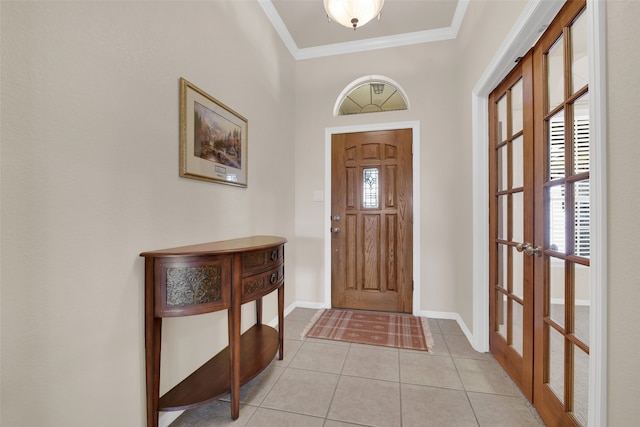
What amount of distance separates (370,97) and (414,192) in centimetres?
126

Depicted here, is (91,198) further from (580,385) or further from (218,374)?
(580,385)

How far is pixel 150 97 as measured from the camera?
4.23 ft

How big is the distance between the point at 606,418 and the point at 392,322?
189 centimetres

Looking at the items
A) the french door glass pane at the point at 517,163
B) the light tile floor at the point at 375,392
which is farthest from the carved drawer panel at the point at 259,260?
the french door glass pane at the point at 517,163

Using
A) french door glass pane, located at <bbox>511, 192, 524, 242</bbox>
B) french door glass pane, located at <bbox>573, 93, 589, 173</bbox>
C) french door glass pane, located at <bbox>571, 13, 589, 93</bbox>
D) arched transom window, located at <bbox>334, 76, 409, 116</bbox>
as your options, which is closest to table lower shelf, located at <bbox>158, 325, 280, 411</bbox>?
french door glass pane, located at <bbox>511, 192, 524, 242</bbox>

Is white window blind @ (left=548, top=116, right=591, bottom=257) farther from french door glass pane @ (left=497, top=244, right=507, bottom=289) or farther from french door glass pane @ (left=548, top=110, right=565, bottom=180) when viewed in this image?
french door glass pane @ (left=497, top=244, right=507, bottom=289)

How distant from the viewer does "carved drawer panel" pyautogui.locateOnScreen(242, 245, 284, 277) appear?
1424 millimetres

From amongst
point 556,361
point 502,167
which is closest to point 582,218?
point 556,361

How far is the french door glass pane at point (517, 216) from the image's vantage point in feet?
5.33

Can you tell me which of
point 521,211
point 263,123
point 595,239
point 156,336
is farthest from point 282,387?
point 263,123

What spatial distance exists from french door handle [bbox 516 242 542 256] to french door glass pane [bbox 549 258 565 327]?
0.26ft

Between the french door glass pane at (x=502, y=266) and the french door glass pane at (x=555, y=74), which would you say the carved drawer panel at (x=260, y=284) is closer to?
the french door glass pane at (x=502, y=266)

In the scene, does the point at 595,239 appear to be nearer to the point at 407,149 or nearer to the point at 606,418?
the point at 606,418

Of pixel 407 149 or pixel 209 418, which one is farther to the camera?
pixel 407 149
